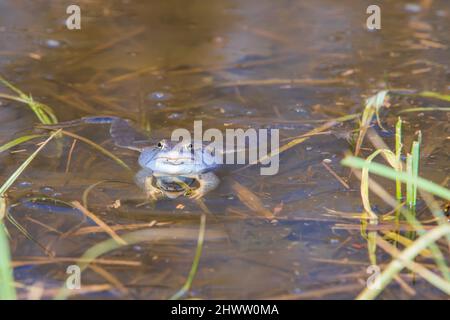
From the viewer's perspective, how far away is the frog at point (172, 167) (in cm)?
357

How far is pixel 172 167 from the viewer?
12.7 ft

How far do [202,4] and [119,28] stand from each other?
1063mm

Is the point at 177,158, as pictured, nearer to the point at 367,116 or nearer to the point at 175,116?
the point at 175,116

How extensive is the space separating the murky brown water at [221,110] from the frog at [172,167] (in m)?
0.08

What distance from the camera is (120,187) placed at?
3551mm

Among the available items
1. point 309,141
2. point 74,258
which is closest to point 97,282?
point 74,258

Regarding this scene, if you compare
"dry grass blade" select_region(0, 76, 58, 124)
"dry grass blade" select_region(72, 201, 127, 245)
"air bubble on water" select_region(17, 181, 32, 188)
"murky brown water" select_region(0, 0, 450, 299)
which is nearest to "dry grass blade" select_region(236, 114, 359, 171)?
"murky brown water" select_region(0, 0, 450, 299)

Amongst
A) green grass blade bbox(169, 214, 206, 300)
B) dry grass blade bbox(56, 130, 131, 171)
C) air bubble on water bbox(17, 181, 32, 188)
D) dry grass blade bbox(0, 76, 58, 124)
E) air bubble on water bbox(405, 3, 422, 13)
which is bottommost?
green grass blade bbox(169, 214, 206, 300)

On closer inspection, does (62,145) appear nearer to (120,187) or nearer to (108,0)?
(120,187)

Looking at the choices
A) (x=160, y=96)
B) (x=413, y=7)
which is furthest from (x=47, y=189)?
(x=413, y=7)

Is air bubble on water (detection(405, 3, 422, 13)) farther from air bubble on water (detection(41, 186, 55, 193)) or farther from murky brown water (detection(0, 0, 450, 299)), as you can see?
air bubble on water (detection(41, 186, 55, 193))

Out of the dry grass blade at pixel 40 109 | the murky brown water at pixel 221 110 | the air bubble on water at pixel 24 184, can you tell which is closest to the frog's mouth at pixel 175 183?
the murky brown water at pixel 221 110

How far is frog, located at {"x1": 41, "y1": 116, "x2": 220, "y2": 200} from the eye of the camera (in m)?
3.57

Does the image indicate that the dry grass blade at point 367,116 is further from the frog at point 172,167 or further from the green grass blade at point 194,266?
the green grass blade at point 194,266
